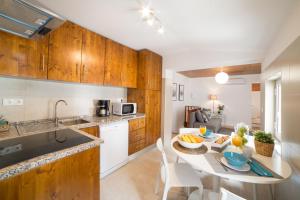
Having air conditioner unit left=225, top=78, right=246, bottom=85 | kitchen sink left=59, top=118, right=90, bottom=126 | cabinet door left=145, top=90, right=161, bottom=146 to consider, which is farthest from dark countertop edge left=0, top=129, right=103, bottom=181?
air conditioner unit left=225, top=78, right=246, bottom=85

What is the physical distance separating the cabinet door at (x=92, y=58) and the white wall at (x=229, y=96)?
5.27 meters

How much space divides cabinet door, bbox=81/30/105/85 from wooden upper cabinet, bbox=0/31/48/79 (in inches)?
20.1

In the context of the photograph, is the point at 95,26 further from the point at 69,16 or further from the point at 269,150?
the point at 269,150

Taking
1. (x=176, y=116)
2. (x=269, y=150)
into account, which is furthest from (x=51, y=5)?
(x=176, y=116)

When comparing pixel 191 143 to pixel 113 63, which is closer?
pixel 191 143

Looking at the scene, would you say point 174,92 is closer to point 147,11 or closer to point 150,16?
point 150,16

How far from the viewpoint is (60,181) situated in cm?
100

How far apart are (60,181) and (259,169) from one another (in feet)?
5.07

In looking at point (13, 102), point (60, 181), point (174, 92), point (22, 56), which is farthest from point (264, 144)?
point (174, 92)

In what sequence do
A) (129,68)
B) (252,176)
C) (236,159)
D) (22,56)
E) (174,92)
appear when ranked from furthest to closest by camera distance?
1. (174,92)
2. (129,68)
3. (22,56)
4. (236,159)
5. (252,176)

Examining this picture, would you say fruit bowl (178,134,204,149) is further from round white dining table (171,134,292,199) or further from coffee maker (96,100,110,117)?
coffee maker (96,100,110,117)

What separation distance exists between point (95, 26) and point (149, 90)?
164 centimetres

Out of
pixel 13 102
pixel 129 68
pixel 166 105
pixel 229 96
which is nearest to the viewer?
pixel 13 102

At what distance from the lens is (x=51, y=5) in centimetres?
156
